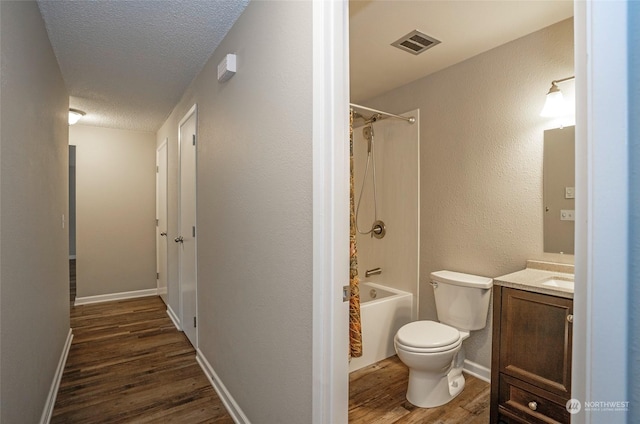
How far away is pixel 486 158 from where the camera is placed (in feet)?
7.69

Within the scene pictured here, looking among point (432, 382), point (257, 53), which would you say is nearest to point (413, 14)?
point (257, 53)

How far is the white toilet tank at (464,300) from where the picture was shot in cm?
225

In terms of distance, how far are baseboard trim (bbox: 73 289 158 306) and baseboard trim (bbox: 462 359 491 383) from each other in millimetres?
4206

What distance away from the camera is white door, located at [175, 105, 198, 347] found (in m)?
2.85

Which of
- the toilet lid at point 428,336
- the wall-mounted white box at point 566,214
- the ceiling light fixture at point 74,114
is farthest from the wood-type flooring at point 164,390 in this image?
the ceiling light fixture at point 74,114

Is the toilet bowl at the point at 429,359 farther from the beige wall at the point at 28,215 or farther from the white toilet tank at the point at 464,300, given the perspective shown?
the beige wall at the point at 28,215

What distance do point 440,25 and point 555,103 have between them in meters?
0.82

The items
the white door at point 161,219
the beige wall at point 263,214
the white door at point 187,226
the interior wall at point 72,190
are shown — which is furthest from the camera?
the interior wall at point 72,190

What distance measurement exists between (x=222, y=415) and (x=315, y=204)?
1592mm

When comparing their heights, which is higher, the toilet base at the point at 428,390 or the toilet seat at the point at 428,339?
the toilet seat at the point at 428,339

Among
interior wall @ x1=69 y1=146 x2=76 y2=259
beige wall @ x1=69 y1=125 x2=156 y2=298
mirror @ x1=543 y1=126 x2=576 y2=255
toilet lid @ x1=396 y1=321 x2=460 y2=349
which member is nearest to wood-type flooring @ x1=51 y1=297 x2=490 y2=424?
toilet lid @ x1=396 y1=321 x2=460 y2=349

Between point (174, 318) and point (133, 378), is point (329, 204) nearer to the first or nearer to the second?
point (133, 378)

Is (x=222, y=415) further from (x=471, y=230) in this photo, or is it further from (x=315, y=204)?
(x=471, y=230)

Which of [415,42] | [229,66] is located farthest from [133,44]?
[415,42]
